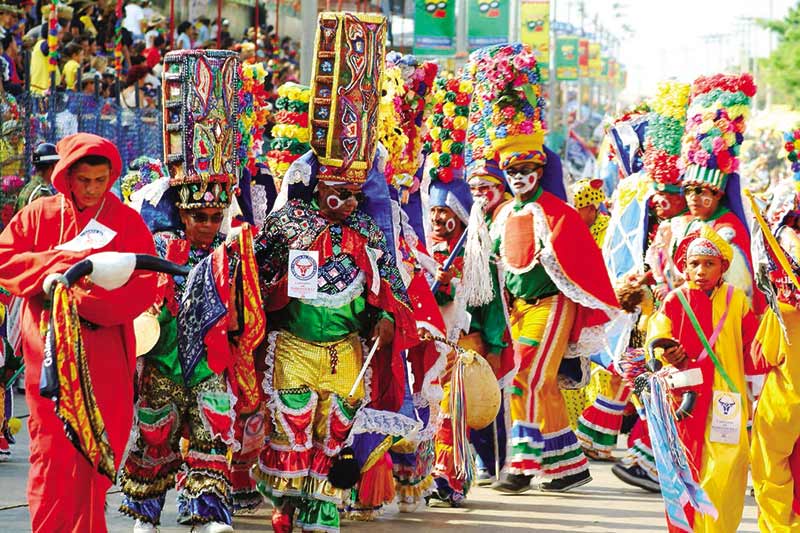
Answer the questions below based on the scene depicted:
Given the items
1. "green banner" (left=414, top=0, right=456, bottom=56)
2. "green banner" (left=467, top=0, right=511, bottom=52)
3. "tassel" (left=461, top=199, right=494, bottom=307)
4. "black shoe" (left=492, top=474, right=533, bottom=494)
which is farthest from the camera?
"green banner" (left=467, top=0, right=511, bottom=52)

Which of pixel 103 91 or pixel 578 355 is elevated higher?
pixel 103 91

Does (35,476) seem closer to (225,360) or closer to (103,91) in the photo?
(225,360)

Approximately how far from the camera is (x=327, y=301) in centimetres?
798

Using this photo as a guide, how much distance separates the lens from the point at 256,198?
33.0ft

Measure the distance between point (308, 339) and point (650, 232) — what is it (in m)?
3.94

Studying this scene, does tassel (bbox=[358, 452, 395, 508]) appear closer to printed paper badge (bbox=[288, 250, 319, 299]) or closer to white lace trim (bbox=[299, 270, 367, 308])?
white lace trim (bbox=[299, 270, 367, 308])

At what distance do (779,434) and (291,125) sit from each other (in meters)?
3.03

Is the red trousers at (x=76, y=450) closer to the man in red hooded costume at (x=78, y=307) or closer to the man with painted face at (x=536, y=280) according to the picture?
the man in red hooded costume at (x=78, y=307)

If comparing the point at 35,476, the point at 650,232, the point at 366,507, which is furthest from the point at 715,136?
the point at 35,476

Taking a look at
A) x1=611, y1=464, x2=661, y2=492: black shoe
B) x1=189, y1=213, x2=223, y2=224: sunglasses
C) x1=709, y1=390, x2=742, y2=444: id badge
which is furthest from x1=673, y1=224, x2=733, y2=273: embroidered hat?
x1=611, y1=464, x2=661, y2=492: black shoe

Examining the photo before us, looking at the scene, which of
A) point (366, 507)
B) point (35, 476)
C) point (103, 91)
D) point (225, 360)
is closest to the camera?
point (35, 476)

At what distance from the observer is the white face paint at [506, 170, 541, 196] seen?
10477 mm

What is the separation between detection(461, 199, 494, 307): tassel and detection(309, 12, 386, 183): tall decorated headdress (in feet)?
6.41

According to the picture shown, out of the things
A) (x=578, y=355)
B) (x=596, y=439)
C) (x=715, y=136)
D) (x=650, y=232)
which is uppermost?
(x=715, y=136)
